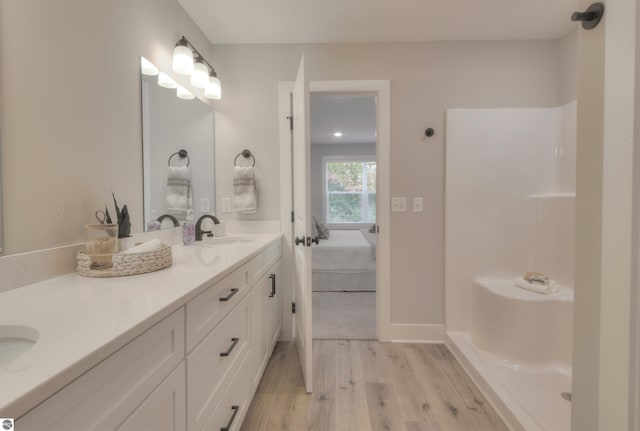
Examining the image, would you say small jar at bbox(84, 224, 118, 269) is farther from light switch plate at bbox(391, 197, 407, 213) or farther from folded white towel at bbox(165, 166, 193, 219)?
light switch plate at bbox(391, 197, 407, 213)

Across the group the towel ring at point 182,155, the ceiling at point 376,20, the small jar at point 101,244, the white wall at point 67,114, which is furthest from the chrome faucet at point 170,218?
the ceiling at point 376,20

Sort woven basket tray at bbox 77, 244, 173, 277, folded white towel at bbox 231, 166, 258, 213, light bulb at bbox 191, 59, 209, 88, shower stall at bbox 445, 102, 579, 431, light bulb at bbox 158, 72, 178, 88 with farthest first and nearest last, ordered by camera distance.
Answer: folded white towel at bbox 231, 166, 258, 213 → shower stall at bbox 445, 102, 579, 431 → light bulb at bbox 191, 59, 209, 88 → light bulb at bbox 158, 72, 178, 88 → woven basket tray at bbox 77, 244, 173, 277

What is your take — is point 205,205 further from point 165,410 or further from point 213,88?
point 165,410

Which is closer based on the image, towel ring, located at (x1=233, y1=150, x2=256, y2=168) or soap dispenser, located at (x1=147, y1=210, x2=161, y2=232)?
soap dispenser, located at (x1=147, y1=210, x2=161, y2=232)

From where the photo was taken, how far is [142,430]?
63 cm

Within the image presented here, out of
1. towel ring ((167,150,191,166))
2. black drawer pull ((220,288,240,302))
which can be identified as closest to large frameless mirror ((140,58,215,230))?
towel ring ((167,150,191,166))

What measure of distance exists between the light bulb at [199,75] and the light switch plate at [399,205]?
64.0 inches

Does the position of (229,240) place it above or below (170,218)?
below

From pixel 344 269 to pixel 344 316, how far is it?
0.75 meters

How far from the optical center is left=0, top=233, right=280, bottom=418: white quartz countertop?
0.40 m

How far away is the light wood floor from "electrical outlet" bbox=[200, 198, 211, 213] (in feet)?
3.94

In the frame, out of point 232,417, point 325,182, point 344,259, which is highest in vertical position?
point 325,182

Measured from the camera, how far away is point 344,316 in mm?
2650

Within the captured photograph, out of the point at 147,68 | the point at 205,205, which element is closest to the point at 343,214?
the point at 205,205
